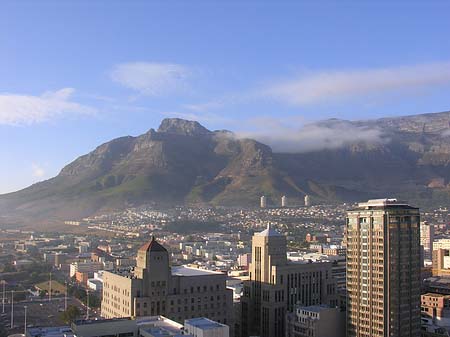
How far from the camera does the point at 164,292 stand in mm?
61344

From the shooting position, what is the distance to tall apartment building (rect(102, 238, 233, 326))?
60.4 meters

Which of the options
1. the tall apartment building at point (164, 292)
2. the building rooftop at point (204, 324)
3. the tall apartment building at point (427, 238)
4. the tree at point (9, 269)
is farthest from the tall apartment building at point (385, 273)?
the tall apartment building at point (427, 238)

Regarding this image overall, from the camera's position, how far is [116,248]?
6560 inches

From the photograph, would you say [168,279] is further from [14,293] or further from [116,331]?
[14,293]

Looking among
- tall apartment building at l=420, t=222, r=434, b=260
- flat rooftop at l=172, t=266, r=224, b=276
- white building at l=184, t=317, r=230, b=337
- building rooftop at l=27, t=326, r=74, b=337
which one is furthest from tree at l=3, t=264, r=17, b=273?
tall apartment building at l=420, t=222, r=434, b=260

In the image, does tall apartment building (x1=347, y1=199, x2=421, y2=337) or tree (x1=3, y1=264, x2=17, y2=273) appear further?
tree (x1=3, y1=264, x2=17, y2=273)

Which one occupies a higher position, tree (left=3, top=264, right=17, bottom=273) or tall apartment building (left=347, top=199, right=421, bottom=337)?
tall apartment building (left=347, top=199, right=421, bottom=337)

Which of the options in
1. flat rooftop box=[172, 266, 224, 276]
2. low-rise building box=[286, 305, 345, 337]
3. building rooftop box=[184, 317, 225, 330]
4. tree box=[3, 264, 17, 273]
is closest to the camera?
building rooftop box=[184, 317, 225, 330]

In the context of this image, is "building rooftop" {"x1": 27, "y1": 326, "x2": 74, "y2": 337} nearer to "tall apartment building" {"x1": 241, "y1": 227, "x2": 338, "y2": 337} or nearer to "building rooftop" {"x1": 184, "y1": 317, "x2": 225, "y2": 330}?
"building rooftop" {"x1": 184, "y1": 317, "x2": 225, "y2": 330}

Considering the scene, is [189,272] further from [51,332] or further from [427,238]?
[427,238]

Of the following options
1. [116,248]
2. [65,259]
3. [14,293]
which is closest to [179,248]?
[116,248]

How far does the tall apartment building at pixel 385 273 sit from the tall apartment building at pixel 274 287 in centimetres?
862

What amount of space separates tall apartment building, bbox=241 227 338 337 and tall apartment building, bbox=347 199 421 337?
8.62 metres

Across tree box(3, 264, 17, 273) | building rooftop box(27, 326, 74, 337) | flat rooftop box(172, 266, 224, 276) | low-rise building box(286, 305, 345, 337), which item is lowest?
tree box(3, 264, 17, 273)
